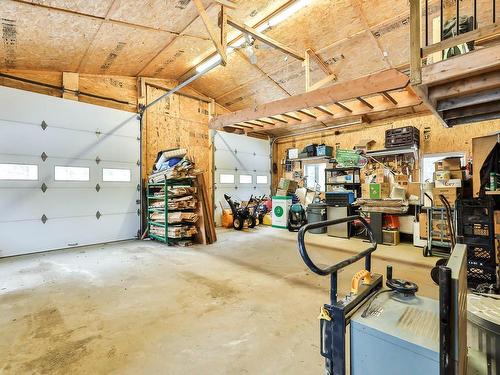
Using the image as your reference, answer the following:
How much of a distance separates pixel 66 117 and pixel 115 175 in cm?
146

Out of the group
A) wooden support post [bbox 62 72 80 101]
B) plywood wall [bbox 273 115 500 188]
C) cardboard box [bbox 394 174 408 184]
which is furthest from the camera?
cardboard box [bbox 394 174 408 184]

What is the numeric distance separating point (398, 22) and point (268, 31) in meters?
2.26

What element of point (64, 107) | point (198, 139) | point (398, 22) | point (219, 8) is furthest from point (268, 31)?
point (64, 107)

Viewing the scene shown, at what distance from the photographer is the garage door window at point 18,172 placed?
4.51m

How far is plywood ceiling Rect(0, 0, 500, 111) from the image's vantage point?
362 cm

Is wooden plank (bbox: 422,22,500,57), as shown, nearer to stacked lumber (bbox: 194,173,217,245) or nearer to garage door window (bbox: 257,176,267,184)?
stacked lumber (bbox: 194,173,217,245)

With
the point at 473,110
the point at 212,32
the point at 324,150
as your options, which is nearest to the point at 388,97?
the point at 473,110

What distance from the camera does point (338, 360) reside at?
43.9 inches

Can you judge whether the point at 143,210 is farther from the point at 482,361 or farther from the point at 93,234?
the point at 482,361

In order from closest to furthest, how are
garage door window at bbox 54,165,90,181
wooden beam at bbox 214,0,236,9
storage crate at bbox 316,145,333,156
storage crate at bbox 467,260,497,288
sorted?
storage crate at bbox 467,260,497,288
wooden beam at bbox 214,0,236,9
garage door window at bbox 54,165,90,181
storage crate at bbox 316,145,333,156

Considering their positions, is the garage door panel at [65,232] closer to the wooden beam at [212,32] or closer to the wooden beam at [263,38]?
the wooden beam at [212,32]

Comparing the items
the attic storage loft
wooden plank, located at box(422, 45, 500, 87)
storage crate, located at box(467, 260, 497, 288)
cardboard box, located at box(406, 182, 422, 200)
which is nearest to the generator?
the attic storage loft

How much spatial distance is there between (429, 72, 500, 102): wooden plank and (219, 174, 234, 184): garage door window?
19.9 ft

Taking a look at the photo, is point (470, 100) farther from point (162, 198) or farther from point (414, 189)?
point (162, 198)
